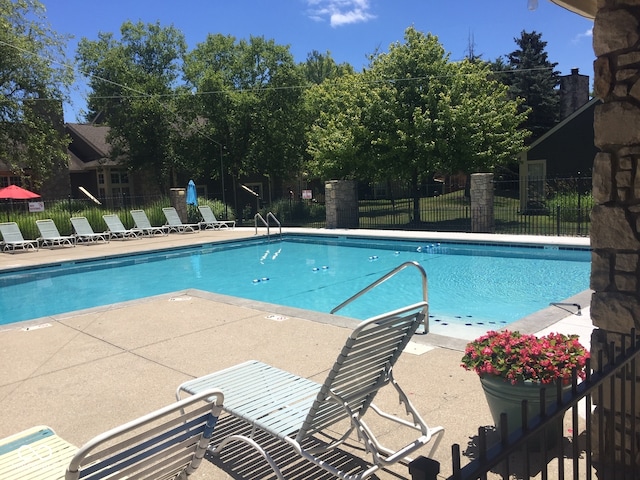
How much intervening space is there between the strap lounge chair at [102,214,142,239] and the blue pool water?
3.97m

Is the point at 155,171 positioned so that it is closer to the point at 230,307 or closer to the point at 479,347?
the point at 230,307

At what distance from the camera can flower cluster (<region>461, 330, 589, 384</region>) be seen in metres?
3.03

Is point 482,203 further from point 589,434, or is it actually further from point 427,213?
point 589,434

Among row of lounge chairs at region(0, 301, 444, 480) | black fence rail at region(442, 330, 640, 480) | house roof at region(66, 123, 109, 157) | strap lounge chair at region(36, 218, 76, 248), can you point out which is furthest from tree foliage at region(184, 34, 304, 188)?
black fence rail at region(442, 330, 640, 480)

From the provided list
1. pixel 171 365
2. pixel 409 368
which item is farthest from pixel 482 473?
pixel 171 365

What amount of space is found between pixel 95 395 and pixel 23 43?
2216 centimetres

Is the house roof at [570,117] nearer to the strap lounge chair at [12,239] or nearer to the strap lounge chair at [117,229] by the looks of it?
the strap lounge chair at [117,229]

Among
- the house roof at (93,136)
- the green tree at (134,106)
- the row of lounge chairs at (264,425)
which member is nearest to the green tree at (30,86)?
the green tree at (134,106)

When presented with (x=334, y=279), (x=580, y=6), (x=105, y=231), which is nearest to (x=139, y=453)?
(x=580, y=6)

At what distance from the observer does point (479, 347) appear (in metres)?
3.30

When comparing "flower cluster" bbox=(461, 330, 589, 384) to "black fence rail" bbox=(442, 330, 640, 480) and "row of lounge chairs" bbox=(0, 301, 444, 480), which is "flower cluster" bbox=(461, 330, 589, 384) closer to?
"black fence rail" bbox=(442, 330, 640, 480)

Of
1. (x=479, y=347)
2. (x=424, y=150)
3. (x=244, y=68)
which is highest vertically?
(x=244, y=68)

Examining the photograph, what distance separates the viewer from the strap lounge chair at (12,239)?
56.6 feet

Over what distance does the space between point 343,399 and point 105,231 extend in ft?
64.7
